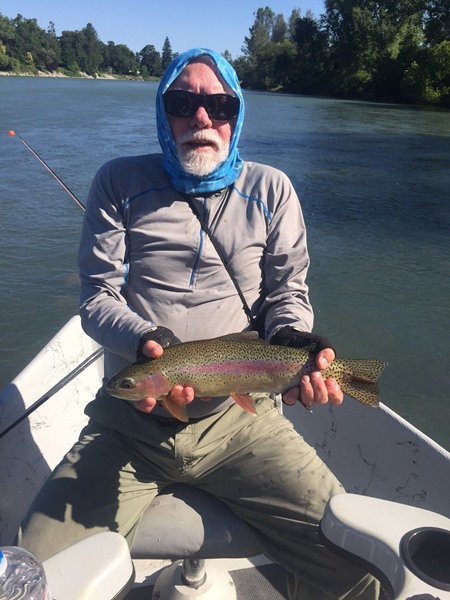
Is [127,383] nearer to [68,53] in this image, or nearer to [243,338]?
[243,338]

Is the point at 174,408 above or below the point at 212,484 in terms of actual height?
above

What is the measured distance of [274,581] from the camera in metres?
3.03

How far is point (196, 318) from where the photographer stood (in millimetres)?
2682

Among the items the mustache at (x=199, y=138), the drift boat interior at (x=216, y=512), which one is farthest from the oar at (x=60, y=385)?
the mustache at (x=199, y=138)

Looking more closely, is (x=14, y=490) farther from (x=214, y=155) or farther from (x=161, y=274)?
(x=214, y=155)

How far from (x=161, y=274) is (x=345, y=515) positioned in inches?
54.6

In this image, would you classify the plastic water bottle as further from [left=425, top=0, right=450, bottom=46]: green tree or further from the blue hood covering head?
[left=425, top=0, right=450, bottom=46]: green tree

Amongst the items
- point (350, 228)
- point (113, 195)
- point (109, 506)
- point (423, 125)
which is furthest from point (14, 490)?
point (423, 125)

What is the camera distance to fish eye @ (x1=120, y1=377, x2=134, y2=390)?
234 centimetres

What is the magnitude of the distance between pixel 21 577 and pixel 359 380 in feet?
5.01

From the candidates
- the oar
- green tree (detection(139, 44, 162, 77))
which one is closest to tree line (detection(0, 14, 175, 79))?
green tree (detection(139, 44, 162, 77))

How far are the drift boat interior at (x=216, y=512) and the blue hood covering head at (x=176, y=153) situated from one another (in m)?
1.49

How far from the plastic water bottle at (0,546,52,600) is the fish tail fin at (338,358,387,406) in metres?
1.40

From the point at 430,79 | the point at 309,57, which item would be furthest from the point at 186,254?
the point at 309,57
